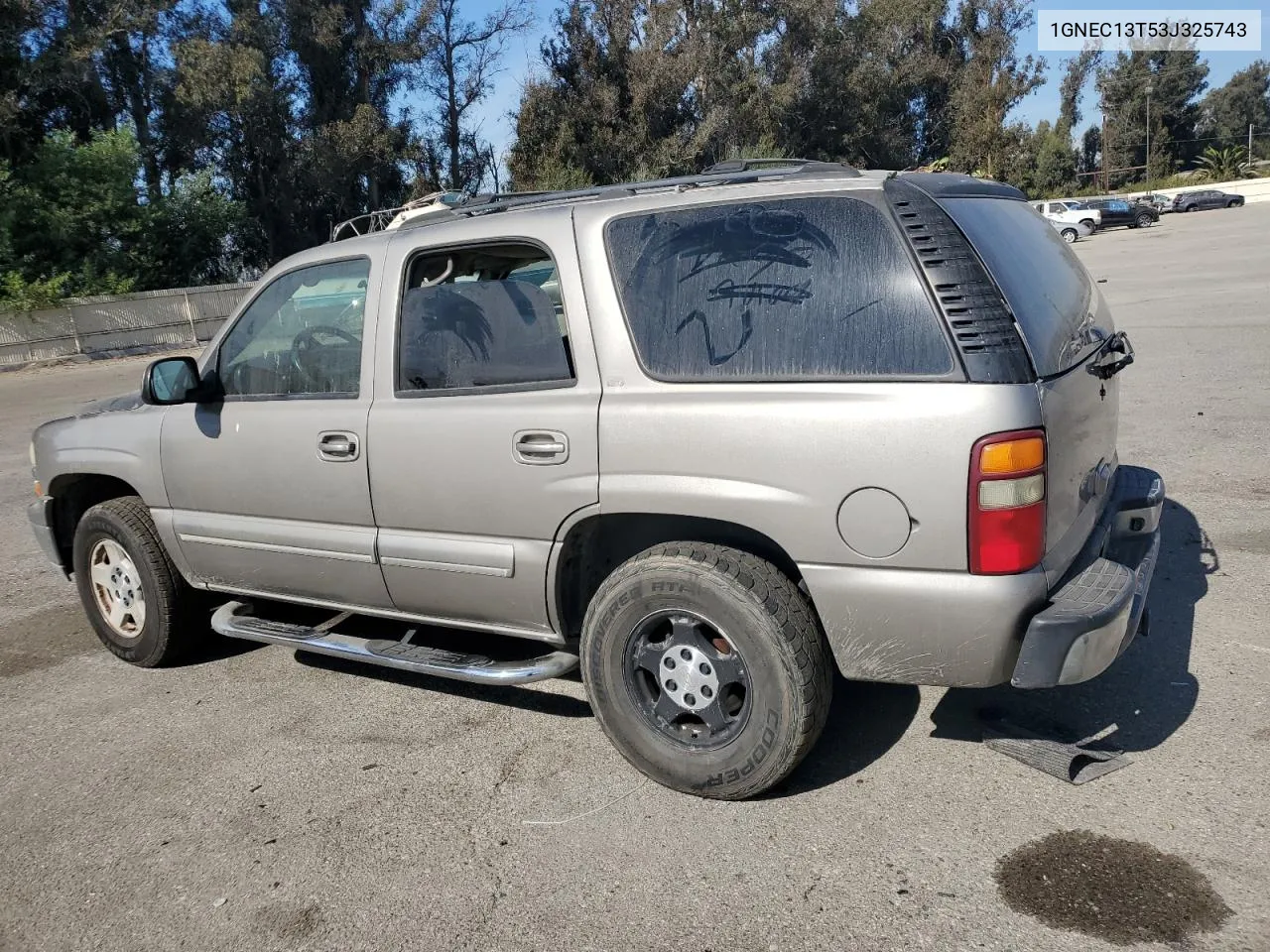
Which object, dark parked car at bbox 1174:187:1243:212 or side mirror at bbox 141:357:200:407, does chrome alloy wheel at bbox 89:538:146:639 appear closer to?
side mirror at bbox 141:357:200:407

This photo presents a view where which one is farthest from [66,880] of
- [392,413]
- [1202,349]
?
[1202,349]

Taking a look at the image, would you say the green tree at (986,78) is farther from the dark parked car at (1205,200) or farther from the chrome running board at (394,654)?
the chrome running board at (394,654)

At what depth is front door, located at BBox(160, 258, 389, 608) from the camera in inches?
156

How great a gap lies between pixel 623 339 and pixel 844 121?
5675 cm

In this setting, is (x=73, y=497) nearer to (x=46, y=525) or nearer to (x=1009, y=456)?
(x=46, y=525)

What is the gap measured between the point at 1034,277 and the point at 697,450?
4.08 ft

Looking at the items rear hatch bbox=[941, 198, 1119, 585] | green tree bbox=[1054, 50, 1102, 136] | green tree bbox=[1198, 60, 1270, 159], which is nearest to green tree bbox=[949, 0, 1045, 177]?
green tree bbox=[1054, 50, 1102, 136]

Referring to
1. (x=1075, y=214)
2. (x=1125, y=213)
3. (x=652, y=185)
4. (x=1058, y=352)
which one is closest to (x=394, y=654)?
(x=652, y=185)

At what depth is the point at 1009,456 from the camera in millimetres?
2820

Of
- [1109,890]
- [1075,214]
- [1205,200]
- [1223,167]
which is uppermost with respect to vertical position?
[1223,167]

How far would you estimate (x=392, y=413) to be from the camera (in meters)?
3.80

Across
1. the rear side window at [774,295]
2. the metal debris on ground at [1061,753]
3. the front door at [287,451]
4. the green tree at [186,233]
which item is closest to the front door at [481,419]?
the front door at [287,451]

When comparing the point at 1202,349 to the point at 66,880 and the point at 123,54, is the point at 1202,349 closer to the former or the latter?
the point at 66,880

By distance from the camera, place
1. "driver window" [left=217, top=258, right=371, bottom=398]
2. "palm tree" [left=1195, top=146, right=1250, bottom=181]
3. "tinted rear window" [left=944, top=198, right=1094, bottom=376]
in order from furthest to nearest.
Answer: "palm tree" [left=1195, top=146, right=1250, bottom=181] < "driver window" [left=217, top=258, right=371, bottom=398] < "tinted rear window" [left=944, top=198, right=1094, bottom=376]
